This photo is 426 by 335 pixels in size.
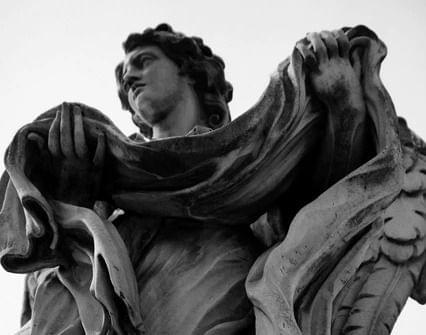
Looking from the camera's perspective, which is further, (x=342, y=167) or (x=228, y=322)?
(x=342, y=167)

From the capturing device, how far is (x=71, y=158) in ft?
21.3

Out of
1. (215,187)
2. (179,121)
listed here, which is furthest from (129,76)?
(215,187)

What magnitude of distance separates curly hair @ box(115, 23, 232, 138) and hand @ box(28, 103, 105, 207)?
3.20 ft

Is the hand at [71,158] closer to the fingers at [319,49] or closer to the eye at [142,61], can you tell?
the eye at [142,61]

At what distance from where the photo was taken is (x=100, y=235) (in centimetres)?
618

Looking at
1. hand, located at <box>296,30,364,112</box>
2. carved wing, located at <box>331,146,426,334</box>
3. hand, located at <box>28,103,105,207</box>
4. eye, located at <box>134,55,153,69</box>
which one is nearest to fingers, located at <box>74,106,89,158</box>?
hand, located at <box>28,103,105,207</box>

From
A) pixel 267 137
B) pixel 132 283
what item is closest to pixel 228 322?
pixel 132 283

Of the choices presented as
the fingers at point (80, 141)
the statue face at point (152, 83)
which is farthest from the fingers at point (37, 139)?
the statue face at point (152, 83)

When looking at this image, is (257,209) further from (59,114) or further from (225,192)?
(59,114)

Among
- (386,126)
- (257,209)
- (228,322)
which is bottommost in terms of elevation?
(228,322)

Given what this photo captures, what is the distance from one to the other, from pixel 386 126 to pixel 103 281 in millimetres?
1436

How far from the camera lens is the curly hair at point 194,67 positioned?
741 cm

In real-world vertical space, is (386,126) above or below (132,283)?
above

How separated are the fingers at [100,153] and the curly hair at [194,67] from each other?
104 cm
